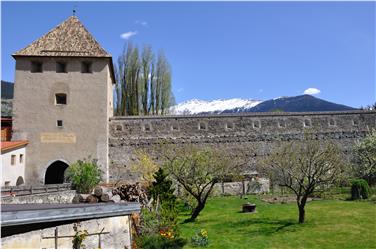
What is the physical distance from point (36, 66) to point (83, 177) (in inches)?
350

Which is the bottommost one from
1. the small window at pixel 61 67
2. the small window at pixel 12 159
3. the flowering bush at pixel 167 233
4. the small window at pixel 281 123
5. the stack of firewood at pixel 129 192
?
the flowering bush at pixel 167 233

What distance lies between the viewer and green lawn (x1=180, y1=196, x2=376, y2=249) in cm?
1106

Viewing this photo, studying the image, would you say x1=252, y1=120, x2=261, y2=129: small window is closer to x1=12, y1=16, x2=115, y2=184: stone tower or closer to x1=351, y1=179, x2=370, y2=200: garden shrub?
x1=351, y1=179, x2=370, y2=200: garden shrub

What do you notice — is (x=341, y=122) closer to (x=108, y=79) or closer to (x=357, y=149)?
(x=357, y=149)

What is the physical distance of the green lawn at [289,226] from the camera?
11062mm

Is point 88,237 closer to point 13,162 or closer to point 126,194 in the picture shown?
point 126,194

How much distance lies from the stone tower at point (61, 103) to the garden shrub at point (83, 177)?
2.60 meters

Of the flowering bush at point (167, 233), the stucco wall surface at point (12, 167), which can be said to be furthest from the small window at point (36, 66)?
the flowering bush at point (167, 233)

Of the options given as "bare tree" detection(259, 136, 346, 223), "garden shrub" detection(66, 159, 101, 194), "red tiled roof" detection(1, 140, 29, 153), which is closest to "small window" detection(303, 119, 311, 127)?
"bare tree" detection(259, 136, 346, 223)

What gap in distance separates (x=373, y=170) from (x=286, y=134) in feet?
19.0

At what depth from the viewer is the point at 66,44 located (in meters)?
24.7

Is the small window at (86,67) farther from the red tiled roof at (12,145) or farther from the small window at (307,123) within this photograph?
the small window at (307,123)

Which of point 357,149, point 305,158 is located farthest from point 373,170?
point 305,158

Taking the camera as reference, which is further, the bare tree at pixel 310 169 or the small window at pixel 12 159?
the small window at pixel 12 159
